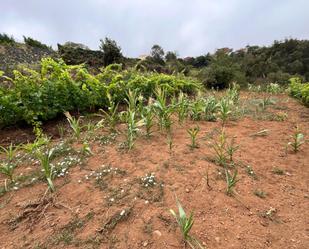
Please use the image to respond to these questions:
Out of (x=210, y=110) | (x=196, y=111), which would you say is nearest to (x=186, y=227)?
(x=196, y=111)

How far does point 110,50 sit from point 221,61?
369 cm

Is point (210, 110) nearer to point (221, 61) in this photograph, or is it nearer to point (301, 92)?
point (301, 92)

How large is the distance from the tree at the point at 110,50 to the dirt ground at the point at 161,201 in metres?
5.95

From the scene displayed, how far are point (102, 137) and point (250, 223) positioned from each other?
191 cm

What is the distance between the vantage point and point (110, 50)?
8.77m

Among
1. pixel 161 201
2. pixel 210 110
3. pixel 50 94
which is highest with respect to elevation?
pixel 50 94

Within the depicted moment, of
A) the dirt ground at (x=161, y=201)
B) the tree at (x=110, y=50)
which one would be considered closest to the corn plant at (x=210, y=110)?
the dirt ground at (x=161, y=201)

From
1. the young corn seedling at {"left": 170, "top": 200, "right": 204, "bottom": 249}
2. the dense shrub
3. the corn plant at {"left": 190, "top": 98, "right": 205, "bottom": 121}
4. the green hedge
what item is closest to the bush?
the dense shrub

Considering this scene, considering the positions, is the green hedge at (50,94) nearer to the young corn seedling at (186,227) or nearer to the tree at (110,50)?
the young corn seedling at (186,227)

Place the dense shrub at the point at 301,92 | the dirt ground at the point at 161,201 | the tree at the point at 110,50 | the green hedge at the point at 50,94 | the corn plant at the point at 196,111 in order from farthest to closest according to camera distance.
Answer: the tree at the point at 110,50
the dense shrub at the point at 301,92
the corn plant at the point at 196,111
the green hedge at the point at 50,94
the dirt ground at the point at 161,201

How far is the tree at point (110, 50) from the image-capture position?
8.78 metres

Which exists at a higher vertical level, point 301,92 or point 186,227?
point 301,92

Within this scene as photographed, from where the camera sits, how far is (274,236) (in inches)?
78.7

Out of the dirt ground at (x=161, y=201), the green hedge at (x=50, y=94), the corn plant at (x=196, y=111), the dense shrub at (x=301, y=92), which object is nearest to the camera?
the dirt ground at (x=161, y=201)
